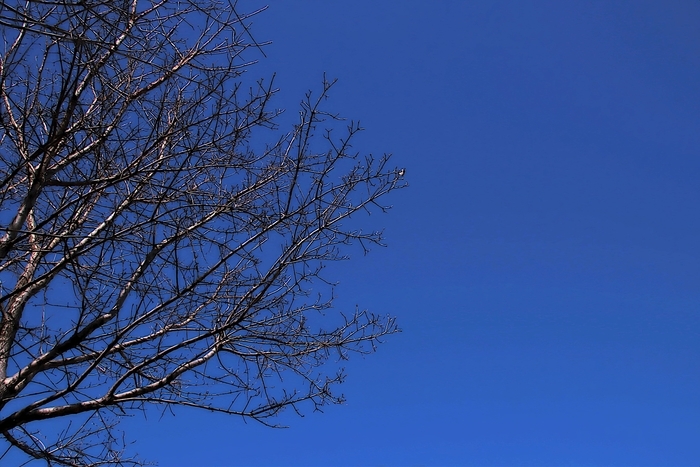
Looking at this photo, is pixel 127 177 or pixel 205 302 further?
pixel 205 302

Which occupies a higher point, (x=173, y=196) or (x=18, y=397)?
(x=173, y=196)

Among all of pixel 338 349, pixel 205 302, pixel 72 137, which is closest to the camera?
pixel 72 137

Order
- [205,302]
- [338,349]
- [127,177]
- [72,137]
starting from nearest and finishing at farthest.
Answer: [127,177] → [72,137] → [205,302] → [338,349]

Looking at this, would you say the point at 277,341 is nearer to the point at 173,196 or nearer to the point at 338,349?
the point at 338,349

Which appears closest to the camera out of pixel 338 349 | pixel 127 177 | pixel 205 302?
pixel 127 177

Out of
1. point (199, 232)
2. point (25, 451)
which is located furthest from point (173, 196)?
point (25, 451)

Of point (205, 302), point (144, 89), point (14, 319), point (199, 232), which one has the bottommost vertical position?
point (14, 319)

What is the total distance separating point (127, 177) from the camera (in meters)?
3.55

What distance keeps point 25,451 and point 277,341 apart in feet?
5.41

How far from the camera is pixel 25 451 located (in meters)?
4.09

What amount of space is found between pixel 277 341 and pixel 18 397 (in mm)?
1506

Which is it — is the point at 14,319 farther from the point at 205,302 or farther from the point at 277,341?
the point at 277,341

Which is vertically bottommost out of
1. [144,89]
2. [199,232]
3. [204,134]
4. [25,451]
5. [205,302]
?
[25,451]

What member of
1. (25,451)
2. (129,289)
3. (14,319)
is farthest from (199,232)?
(25,451)
